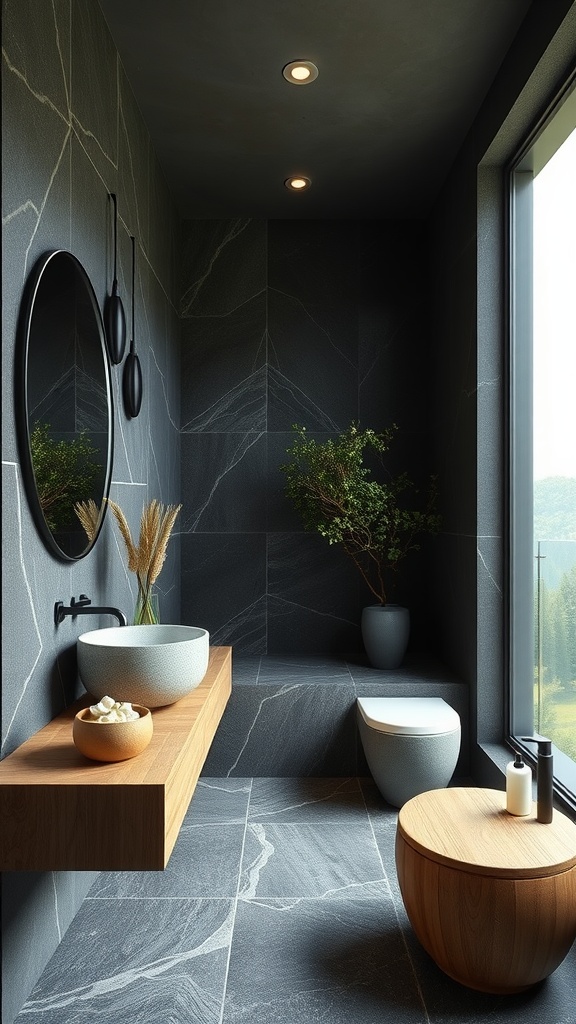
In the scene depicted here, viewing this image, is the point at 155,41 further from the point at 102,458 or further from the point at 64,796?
the point at 64,796

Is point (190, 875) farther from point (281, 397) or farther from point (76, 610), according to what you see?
point (281, 397)

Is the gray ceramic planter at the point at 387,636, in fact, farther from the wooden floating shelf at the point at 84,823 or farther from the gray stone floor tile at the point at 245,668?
the wooden floating shelf at the point at 84,823

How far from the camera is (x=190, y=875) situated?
8.28ft

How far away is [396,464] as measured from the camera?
421cm

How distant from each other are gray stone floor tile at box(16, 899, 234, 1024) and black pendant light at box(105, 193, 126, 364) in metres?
1.75

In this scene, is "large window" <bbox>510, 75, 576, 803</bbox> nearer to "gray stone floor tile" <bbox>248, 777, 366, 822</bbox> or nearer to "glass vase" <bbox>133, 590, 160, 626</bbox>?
"gray stone floor tile" <bbox>248, 777, 366, 822</bbox>

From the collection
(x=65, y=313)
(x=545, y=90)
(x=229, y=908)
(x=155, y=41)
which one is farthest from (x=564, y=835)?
(x=155, y=41)

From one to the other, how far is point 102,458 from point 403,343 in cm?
225

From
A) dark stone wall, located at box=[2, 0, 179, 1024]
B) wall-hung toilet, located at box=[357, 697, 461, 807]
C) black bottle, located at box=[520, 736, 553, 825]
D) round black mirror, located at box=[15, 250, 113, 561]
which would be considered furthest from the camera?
wall-hung toilet, located at box=[357, 697, 461, 807]

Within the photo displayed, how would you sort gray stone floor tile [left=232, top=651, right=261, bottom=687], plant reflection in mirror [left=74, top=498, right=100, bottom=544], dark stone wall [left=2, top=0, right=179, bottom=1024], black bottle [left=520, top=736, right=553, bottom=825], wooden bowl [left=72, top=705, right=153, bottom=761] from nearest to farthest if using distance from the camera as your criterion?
wooden bowl [left=72, top=705, right=153, bottom=761] → dark stone wall [left=2, top=0, right=179, bottom=1024] → black bottle [left=520, top=736, right=553, bottom=825] → plant reflection in mirror [left=74, top=498, right=100, bottom=544] → gray stone floor tile [left=232, top=651, right=261, bottom=687]

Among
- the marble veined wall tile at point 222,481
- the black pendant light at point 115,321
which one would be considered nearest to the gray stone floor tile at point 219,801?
the marble veined wall tile at point 222,481

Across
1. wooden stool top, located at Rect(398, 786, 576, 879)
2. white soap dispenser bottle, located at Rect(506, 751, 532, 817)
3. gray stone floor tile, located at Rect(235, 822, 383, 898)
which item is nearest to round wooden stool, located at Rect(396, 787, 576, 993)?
wooden stool top, located at Rect(398, 786, 576, 879)

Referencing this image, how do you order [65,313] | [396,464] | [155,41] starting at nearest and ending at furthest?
1. [65,313]
2. [155,41]
3. [396,464]

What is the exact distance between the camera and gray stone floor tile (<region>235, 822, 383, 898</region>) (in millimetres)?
2465
